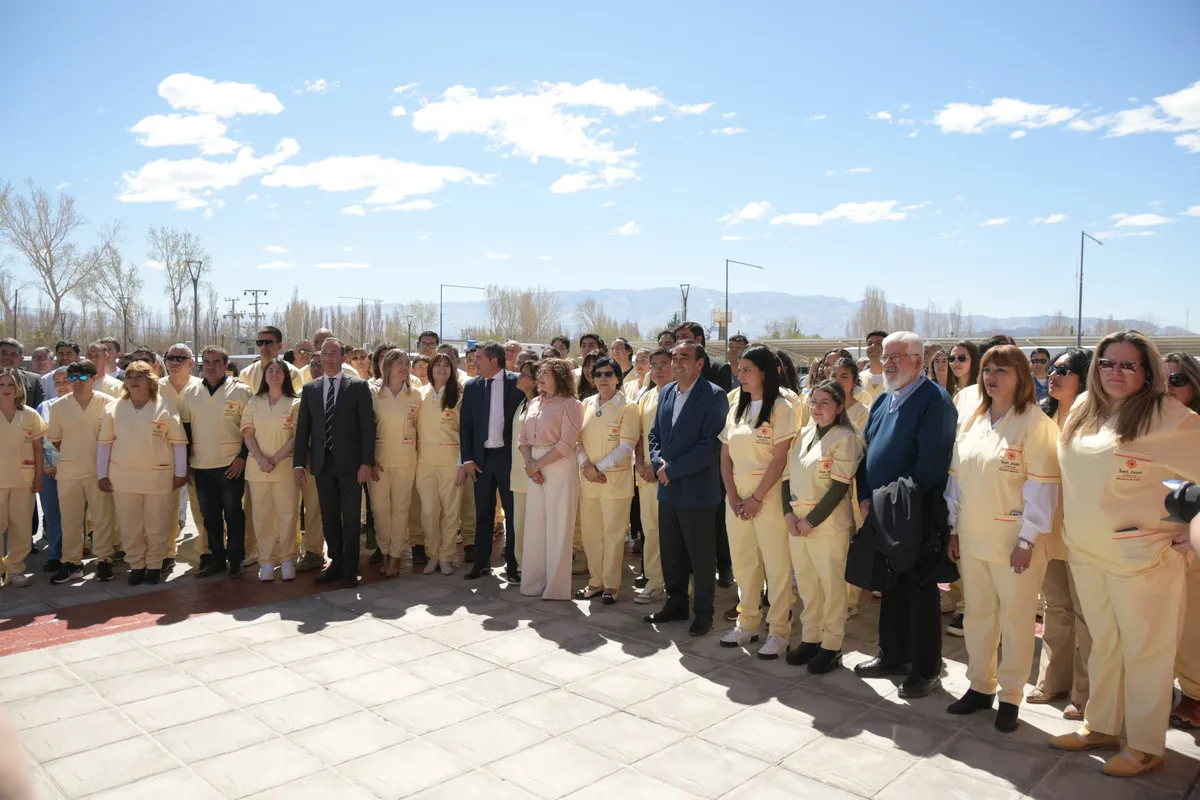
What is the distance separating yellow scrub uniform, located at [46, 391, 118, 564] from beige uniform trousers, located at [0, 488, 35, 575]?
267 millimetres

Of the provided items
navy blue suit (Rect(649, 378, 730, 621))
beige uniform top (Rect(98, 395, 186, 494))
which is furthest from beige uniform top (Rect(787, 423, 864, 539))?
beige uniform top (Rect(98, 395, 186, 494))

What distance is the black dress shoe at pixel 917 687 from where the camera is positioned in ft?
14.4

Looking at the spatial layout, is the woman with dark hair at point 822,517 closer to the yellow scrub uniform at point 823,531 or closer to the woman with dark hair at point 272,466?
the yellow scrub uniform at point 823,531

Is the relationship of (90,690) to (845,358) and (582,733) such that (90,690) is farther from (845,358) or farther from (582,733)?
(845,358)

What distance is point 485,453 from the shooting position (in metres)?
6.95

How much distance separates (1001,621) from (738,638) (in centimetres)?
168

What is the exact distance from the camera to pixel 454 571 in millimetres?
7156

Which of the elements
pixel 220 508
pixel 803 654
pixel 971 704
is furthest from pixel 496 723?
pixel 220 508

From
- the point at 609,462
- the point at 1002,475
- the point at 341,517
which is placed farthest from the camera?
the point at 341,517

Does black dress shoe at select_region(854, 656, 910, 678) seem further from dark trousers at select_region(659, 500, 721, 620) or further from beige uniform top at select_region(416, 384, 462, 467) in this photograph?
beige uniform top at select_region(416, 384, 462, 467)

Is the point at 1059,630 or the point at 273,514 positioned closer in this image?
the point at 1059,630

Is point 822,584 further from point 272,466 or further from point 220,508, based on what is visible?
point 220,508

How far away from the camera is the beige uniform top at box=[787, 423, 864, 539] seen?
468 centimetres

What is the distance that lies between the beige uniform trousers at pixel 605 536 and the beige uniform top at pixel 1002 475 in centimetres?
270
